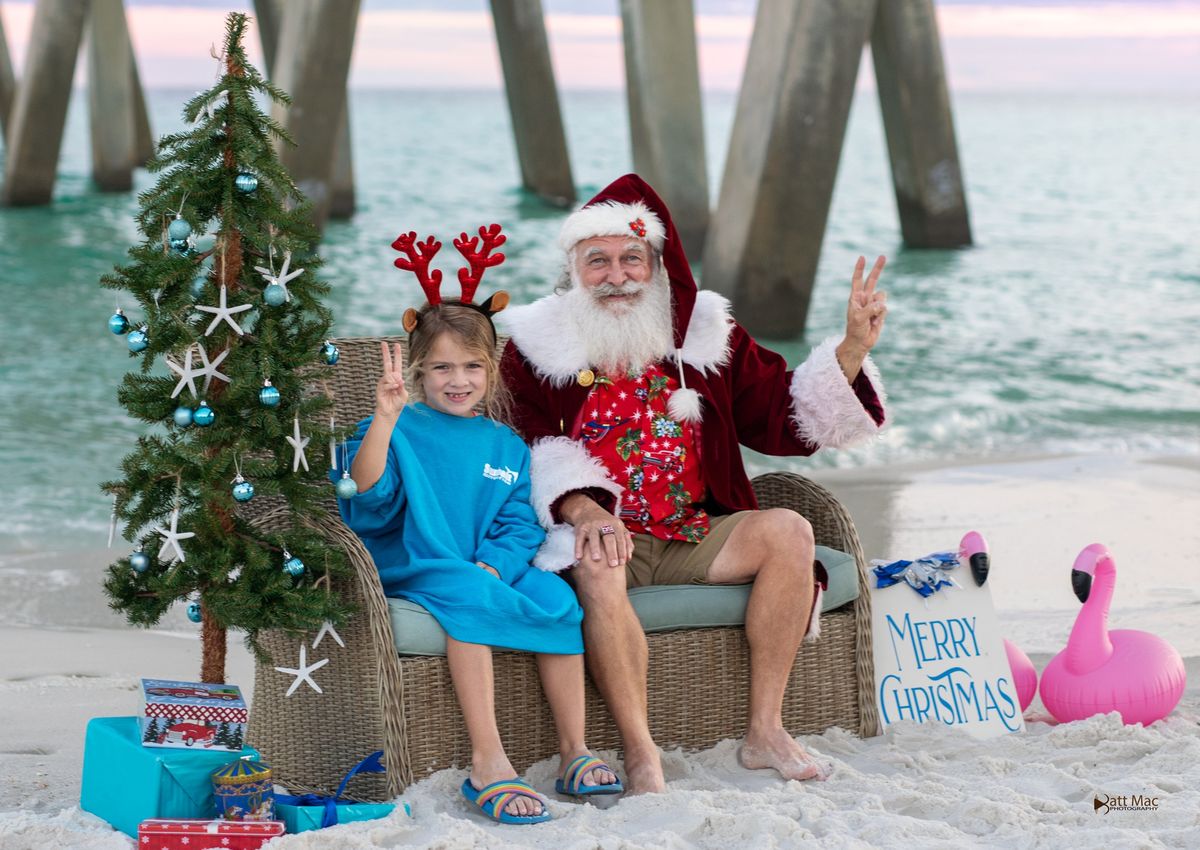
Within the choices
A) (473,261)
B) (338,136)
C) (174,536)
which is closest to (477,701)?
(174,536)

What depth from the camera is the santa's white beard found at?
3.82m

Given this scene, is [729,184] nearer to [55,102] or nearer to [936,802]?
[936,802]

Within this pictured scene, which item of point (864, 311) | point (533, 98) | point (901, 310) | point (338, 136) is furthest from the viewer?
point (533, 98)

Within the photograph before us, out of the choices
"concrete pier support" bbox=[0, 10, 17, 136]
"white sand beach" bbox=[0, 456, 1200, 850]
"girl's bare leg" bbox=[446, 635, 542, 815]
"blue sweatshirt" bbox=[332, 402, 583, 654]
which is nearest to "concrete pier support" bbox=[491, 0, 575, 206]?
"concrete pier support" bbox=[0, 10, 17, 136]

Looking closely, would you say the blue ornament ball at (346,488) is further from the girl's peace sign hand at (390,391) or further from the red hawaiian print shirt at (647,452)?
the red hawaiian print shirt at (647,452)

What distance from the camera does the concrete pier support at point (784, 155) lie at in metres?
8.94

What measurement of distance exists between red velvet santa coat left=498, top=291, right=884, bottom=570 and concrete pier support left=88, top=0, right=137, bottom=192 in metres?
17.5

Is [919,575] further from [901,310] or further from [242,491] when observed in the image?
[901,310]

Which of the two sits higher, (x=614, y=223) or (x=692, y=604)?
(x=614, y=223)

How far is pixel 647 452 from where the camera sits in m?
3.77

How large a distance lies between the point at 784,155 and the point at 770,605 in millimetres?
6034

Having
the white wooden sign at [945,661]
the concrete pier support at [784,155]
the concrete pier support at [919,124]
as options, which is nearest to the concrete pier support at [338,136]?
the concrete pier support at [919,124]

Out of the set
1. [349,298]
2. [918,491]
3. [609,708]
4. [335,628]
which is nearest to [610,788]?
[609,708]

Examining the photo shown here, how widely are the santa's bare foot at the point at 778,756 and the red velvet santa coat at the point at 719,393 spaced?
0.57 m
